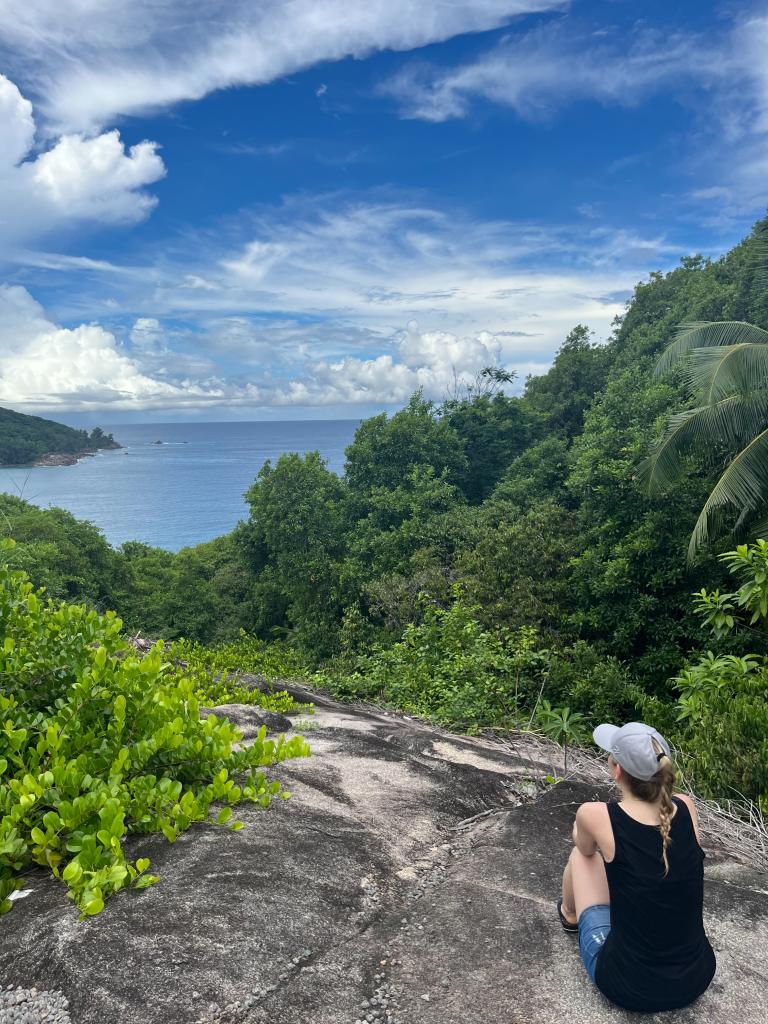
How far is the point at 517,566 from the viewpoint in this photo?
14.7 metres

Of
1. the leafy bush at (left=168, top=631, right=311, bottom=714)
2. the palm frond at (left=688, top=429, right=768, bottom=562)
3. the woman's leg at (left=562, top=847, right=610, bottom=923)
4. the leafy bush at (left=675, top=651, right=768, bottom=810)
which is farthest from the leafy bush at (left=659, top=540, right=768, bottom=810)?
the palm frond at (left=688, top=429, right=768, bottom=562)

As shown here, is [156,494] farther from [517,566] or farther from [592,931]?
[592,931]

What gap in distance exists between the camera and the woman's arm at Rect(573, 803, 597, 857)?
9.29 ft

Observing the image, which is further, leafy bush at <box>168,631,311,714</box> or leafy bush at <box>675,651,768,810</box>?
leafy bush at <box>168,631,311,714</box>

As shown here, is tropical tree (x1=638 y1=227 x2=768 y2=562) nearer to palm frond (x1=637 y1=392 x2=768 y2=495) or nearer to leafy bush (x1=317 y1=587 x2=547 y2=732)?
palm frond (x1=637 y1=392 x2=768 y2=495)

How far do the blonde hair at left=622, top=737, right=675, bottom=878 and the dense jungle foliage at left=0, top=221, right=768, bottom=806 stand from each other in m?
2.53

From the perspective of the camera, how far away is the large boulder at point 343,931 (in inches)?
93.7

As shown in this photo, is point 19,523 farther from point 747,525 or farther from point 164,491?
point 164,491

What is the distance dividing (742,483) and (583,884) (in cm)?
894

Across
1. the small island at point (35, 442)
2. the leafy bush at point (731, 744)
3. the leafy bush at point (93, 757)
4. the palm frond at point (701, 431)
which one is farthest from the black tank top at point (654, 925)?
the small island at point (35, 442)

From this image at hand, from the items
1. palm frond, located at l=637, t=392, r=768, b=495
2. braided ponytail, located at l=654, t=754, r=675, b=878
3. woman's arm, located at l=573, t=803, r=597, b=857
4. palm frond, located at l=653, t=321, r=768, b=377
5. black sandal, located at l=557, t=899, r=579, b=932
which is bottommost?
black sandal, located at l=557, t=899, r=579, b=932

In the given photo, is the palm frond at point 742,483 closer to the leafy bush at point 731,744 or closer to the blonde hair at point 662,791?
the leafy bush at point 731,744

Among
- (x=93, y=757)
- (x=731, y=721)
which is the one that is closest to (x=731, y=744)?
(x=731, y=721)

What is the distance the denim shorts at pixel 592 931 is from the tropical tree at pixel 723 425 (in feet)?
28.0
